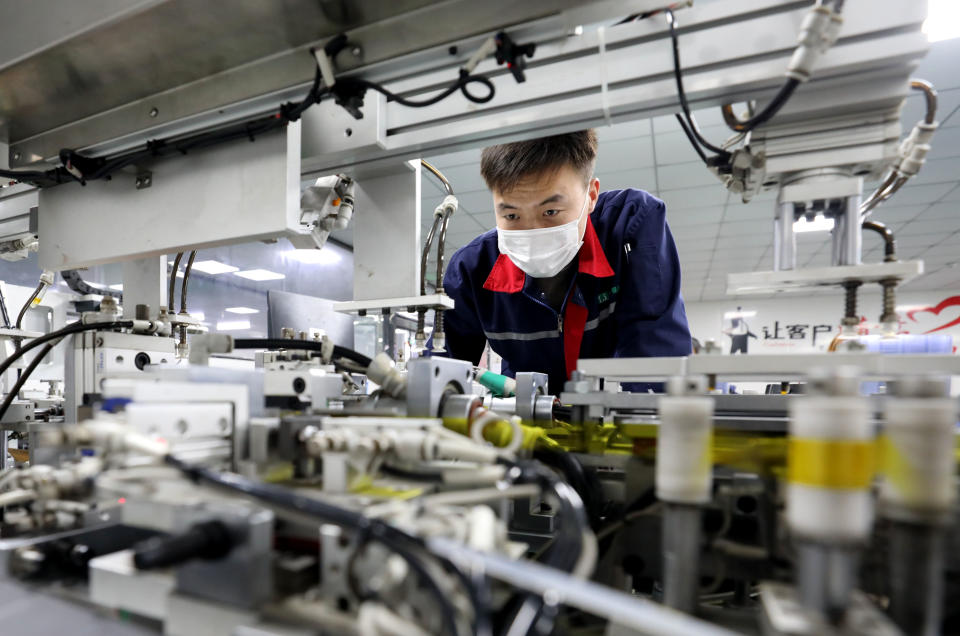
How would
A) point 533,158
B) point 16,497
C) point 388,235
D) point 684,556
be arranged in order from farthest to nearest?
point 533,158, point 388,235, point 16,497, point 684,556

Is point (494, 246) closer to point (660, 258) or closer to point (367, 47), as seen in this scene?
point (660, 258)

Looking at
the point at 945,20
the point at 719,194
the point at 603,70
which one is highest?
the point at 945,20

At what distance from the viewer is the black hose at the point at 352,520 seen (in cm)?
32

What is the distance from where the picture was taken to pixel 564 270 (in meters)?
1.59

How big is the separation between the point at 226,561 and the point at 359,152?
79cm

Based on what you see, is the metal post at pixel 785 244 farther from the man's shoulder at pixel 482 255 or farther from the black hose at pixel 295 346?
the man's shoulder at pixel 482 255

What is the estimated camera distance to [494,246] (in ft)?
5.75

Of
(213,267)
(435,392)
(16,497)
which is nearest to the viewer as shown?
(16,497)

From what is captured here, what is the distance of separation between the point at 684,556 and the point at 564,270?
4.06 ft

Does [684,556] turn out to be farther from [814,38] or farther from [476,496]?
[814,38]

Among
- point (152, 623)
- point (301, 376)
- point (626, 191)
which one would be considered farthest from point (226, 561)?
point (626, 191)

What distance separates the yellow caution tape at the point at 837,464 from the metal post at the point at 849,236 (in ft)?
1.35

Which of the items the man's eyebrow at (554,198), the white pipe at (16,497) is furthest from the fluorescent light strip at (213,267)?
the white pipe at (16,497)

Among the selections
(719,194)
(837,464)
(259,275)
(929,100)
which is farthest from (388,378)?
(259,275)
